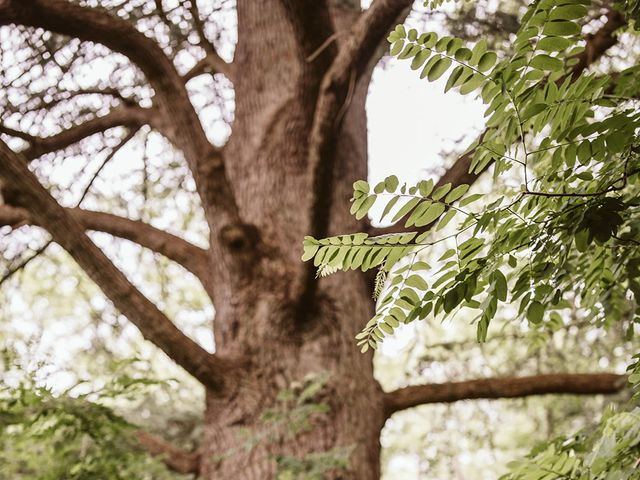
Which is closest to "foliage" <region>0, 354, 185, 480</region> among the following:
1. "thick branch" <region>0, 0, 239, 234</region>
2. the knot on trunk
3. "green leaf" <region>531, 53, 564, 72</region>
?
the knot on trunk

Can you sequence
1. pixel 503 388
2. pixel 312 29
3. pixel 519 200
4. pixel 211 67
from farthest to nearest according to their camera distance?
1. pixel 211 67
2. pixel 503 388
3. pixel 312 29
4. pixel 519 200

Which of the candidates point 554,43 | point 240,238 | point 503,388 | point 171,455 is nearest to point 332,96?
point 240,238

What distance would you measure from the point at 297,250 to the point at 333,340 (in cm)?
55

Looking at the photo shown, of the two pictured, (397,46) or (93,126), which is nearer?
(397,46)

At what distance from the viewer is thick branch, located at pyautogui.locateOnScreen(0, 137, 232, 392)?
282 cm

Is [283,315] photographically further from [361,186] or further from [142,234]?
[361,186]

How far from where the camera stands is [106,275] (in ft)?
10.2

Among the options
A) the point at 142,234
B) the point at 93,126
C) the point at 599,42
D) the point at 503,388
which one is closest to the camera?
the point at 599,42

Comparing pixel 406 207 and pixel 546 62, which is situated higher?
pixel 546 62

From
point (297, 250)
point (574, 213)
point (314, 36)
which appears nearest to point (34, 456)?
point (297, 250)

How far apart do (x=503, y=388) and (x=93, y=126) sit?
3.30 m

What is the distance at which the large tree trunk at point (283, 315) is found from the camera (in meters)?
3.39

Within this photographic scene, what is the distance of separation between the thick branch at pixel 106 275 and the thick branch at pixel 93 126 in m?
1.56

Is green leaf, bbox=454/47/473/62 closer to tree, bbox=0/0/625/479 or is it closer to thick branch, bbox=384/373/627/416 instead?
tree, bbox=0/0/625/479
